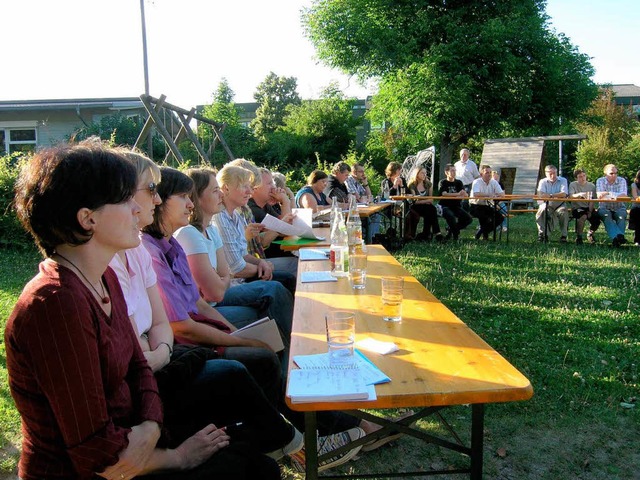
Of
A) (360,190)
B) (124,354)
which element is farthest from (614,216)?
(124,354)

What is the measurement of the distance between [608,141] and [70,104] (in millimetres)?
22522

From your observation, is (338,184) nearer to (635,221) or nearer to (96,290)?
(635,221)

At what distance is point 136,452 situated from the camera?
5.22 feet

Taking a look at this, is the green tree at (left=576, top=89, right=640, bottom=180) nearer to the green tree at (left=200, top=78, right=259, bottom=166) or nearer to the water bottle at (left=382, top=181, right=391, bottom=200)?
the green tree at (left=200, top=78, right=259, bottom=166)

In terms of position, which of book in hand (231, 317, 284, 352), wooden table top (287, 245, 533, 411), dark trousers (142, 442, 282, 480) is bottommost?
dark trousers (142, 442, 282, 480)

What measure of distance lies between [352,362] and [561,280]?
5636mm

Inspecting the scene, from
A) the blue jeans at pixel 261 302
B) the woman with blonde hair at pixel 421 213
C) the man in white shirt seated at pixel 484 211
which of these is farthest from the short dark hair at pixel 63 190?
the man in white shirt seated at pixel 484 211

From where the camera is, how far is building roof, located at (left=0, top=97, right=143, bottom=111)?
18.4 metres

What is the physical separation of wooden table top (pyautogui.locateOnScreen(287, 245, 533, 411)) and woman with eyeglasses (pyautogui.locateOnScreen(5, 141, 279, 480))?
19.4 inches

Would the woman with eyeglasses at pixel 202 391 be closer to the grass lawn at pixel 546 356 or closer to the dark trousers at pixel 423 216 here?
the grass lawn at pixel 546 356

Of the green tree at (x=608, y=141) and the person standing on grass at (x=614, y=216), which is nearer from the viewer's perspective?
the person standing on grass at (x=614, y=216)

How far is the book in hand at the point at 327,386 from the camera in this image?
1.66 m

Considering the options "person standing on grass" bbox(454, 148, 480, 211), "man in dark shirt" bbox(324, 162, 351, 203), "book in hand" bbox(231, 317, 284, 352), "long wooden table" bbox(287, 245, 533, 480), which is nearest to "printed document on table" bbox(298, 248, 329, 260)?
"long wooden table" bbox(287, 245, 533, 480)

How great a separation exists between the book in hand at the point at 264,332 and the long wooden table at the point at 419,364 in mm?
232
